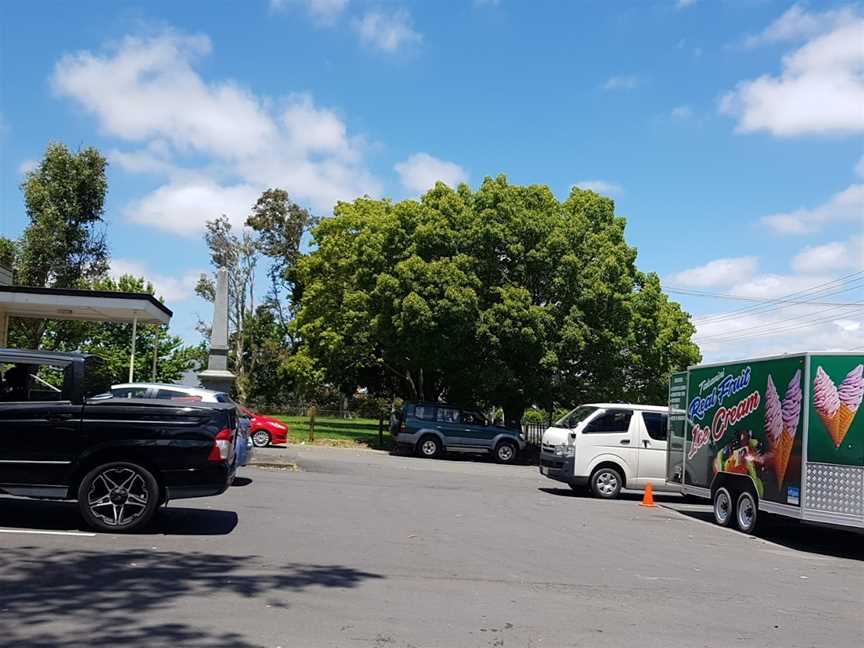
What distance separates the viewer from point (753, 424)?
43.3ft

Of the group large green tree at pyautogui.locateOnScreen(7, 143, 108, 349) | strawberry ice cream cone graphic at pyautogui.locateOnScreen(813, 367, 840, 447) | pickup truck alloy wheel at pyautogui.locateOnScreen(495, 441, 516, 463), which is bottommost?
pickup truck alloy wheel at pyautogui.locateOnScreen(495, 441, 516, 463)

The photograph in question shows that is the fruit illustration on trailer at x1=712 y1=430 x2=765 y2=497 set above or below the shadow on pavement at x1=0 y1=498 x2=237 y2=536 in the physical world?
above

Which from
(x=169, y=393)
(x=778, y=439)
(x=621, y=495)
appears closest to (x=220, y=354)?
(x=169, y=393)

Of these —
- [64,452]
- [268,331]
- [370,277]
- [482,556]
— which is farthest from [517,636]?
[268,331]

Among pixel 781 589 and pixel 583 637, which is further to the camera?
pixel 781 589

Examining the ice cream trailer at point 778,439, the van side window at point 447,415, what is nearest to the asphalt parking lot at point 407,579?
the ice cream trailer at point 778,439

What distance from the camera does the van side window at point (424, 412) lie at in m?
28.4

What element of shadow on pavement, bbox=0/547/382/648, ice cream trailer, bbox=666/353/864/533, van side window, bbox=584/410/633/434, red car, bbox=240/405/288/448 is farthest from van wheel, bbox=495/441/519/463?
shadow on pavement, bbox=0/547/382/648

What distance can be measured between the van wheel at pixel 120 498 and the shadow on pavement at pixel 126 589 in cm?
91

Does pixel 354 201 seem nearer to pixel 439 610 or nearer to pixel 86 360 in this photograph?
pixel 86 360

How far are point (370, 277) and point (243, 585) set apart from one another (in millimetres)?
26619

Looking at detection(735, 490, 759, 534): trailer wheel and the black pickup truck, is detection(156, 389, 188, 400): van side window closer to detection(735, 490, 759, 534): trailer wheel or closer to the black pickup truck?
the black pickup truck

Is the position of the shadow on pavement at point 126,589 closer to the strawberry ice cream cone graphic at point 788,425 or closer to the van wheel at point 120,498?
the van wheel at point 120,498

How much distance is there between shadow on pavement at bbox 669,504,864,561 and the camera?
12469 millimetres
